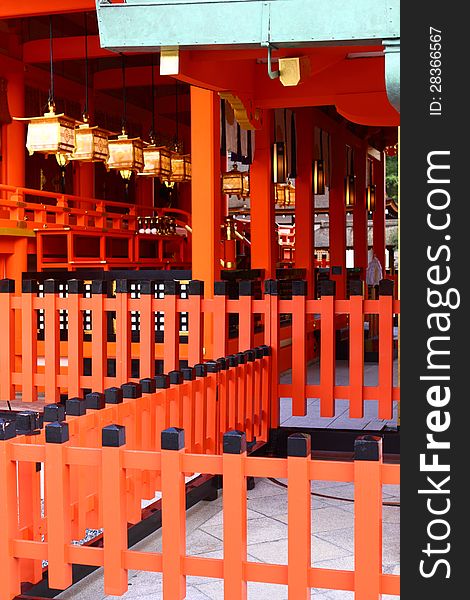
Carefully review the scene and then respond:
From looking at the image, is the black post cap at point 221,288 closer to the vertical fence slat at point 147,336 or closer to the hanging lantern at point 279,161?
the vertical fence slat at point 147,336

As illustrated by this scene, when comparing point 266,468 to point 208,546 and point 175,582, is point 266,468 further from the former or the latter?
point 208,546

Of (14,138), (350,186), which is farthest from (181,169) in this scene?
(350,186)

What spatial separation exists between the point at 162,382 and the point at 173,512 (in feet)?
4.86

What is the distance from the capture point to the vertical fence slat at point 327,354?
21.6 ft

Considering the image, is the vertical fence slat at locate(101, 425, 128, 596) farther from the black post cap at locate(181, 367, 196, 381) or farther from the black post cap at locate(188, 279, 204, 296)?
the black post cap at locate(188, 279, 204, 296)

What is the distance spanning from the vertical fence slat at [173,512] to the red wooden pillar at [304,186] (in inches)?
397

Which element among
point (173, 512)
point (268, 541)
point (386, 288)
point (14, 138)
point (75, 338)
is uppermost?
point (14, 138)

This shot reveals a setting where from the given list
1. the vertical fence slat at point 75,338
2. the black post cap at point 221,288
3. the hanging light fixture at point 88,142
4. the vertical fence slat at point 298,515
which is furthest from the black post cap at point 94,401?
the hanging light fixture at point 88,142

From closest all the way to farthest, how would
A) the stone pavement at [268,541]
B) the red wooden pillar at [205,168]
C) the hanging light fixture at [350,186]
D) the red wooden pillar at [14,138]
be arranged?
1. the stone pavement at [268,541]
2. the red wooden pillar at [205,168]
3. the red wooden pillar at [14,138]
4. the hanging light fixture at [350,186]

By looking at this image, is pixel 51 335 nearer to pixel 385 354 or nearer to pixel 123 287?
pixel 123 287

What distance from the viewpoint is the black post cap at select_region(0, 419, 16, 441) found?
135 inches

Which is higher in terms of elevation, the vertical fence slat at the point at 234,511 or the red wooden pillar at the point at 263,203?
the red wooden pillar at the point at 263,203

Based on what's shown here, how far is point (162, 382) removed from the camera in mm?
4637

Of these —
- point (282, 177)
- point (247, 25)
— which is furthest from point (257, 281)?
point (247, 25)
